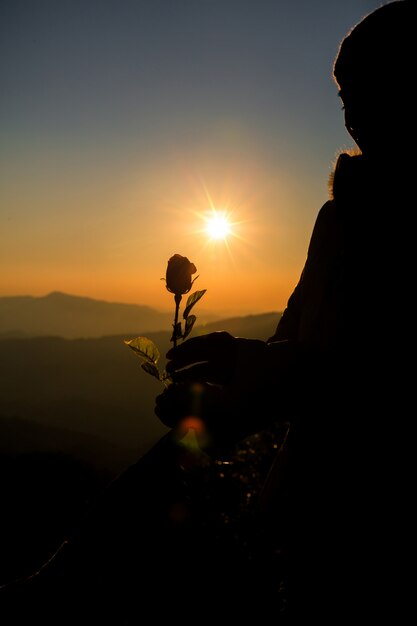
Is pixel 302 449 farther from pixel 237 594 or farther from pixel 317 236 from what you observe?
pixel 237 594

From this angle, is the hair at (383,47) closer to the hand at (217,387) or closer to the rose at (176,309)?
the rose at (176,309)

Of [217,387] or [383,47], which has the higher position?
[383,47]

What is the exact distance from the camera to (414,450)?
1519 millimetres

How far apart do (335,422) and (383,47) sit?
1.65 meters

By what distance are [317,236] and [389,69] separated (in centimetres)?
92

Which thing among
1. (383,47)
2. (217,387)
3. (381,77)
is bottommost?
(217,387)

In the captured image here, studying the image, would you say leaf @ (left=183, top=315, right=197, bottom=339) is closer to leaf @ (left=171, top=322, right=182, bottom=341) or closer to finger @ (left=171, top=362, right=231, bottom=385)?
leaf @ (left=171, top=322, right=182, bottom=341)

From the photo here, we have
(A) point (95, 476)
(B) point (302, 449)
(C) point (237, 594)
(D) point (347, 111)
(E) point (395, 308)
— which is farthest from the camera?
(A) point (95, 476)

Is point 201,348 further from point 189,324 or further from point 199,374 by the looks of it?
point 189,324

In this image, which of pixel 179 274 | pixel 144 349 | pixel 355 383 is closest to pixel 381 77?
pixel 179 274

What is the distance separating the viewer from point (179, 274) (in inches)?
76.9

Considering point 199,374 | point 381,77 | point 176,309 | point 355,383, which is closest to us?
point 355,383

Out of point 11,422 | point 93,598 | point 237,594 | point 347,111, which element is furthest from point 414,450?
point 11,422

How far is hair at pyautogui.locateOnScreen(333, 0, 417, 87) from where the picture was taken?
6.01ft
